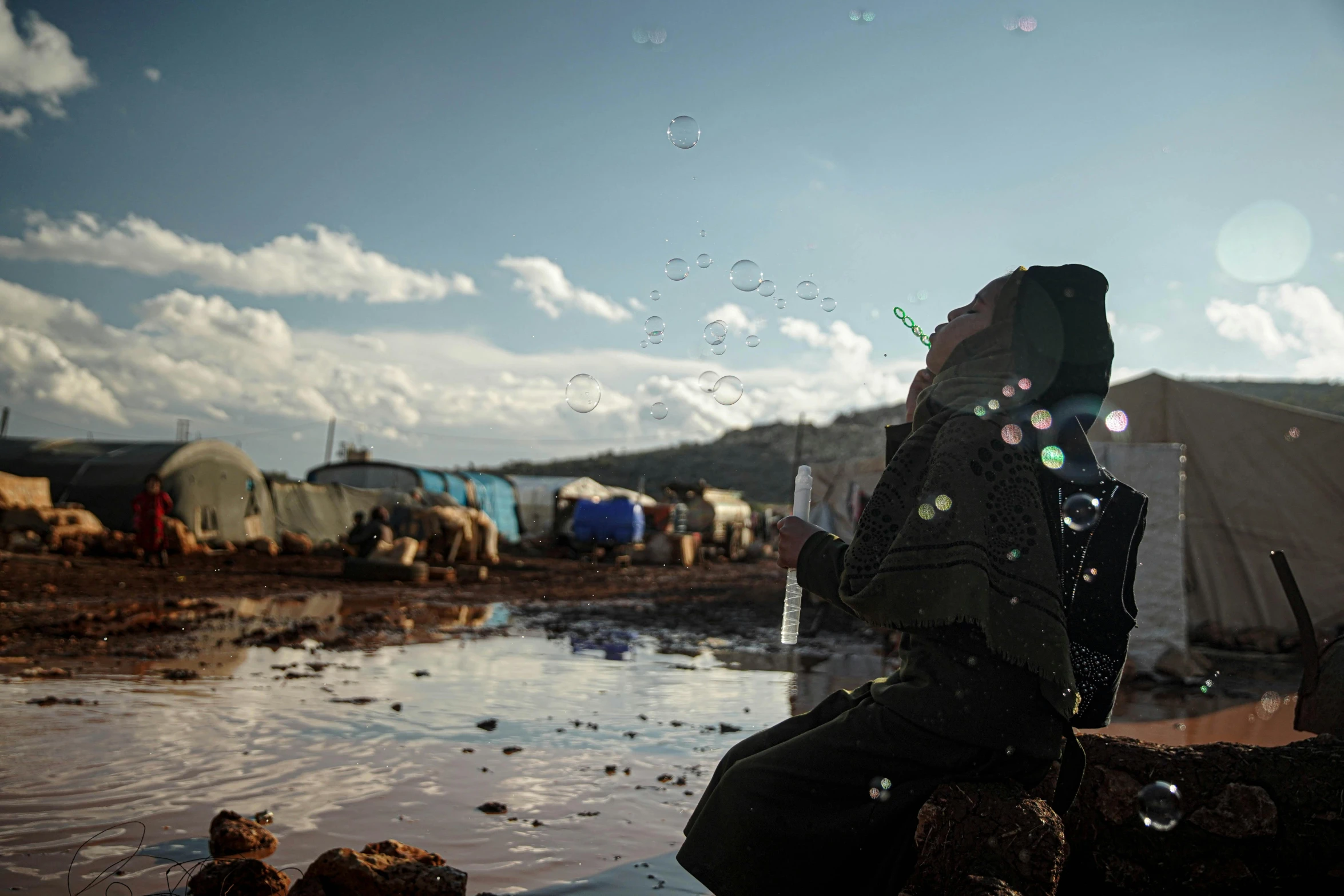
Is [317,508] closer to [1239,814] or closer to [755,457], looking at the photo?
[1239,814]

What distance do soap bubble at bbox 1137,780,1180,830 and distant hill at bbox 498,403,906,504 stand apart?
6190 centimetres

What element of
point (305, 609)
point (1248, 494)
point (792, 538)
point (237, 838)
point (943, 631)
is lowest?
point (305, 609)

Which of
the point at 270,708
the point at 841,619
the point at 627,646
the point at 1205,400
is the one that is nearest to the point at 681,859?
the point at 270,708

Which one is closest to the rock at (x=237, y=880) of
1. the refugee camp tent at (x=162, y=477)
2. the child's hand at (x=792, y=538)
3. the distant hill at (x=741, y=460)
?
the child's hand at (x=792, y=538)

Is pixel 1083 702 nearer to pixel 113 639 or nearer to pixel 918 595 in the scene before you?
pixel 918 595

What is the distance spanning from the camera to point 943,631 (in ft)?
5.77

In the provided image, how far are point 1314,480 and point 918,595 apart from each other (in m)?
12.0

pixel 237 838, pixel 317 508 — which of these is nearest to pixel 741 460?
pixel 317 508

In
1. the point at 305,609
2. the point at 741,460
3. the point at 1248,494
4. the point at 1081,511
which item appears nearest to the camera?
the point at 1081,511

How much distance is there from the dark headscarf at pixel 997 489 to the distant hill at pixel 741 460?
204 ft

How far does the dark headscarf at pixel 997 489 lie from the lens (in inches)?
65.9

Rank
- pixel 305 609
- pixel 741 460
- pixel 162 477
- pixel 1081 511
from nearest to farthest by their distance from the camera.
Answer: pixel 1081 511 → pixel 305 609 → pixel 162 477 → pixel 741 460

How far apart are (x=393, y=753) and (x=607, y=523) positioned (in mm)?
20824

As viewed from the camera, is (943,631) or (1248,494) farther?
(1248,494)
